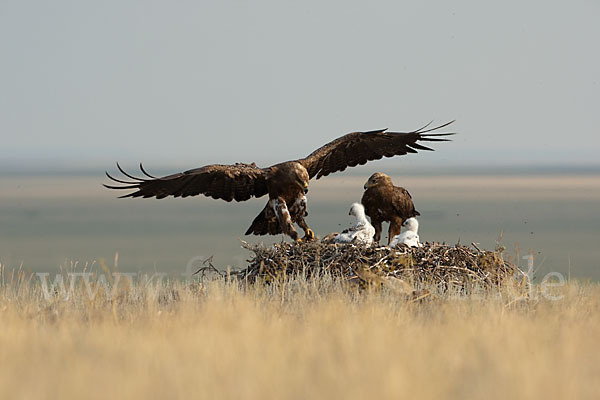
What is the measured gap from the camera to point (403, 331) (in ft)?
28.7

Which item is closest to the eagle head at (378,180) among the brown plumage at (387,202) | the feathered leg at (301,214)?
the brown plumage at (387,202)

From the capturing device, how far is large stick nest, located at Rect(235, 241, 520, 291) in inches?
447

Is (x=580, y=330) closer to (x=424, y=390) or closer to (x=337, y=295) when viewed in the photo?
(x=337, y=295)

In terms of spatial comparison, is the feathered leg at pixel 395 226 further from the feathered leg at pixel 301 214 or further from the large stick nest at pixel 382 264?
the feathered leg at pixel 301 214

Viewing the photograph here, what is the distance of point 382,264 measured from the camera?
37.3ft

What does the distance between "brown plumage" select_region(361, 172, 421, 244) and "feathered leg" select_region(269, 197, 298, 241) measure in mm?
1134

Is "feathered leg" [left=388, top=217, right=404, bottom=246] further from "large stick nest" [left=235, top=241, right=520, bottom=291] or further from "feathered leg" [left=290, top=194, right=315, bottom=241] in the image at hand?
"feathered leg" [left=290, top=194, right=315, bottom=241]

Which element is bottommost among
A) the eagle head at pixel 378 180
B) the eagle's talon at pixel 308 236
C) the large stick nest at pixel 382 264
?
the large stick nest at pixel 382 264

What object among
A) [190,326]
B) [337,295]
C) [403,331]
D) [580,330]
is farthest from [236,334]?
[580,330]

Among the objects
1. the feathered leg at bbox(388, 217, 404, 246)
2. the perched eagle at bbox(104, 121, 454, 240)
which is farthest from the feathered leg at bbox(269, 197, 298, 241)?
the feathered leg at bbox(388, 217, 404, 246)

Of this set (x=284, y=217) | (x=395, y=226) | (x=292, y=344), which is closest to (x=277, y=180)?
(x=284, y=217)

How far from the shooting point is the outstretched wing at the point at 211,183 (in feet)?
39.4

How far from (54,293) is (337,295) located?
3.66 metres

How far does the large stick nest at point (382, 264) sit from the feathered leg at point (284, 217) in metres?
0.28
